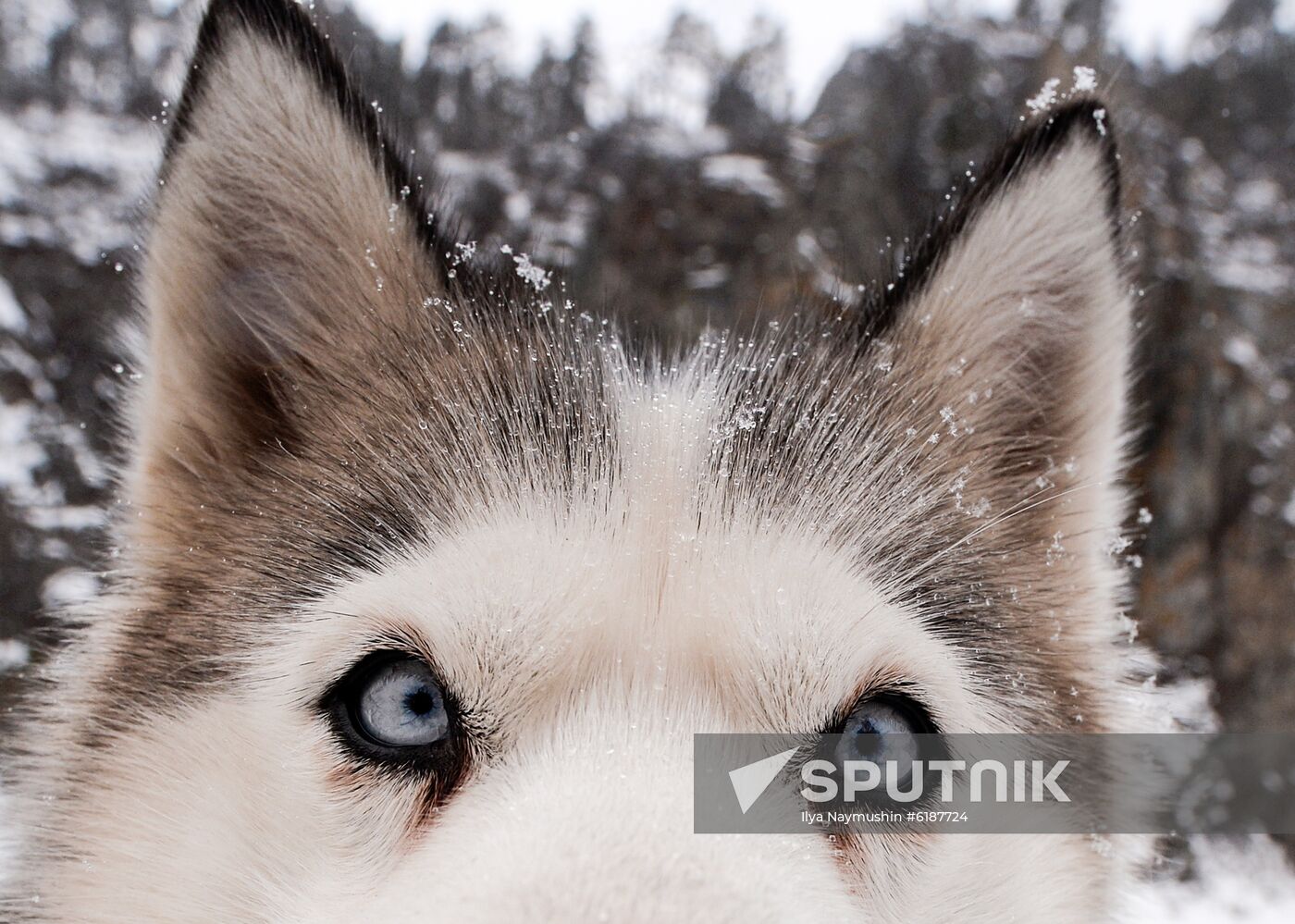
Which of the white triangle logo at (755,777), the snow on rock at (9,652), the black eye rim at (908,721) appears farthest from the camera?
the snow on rock at (9,652)

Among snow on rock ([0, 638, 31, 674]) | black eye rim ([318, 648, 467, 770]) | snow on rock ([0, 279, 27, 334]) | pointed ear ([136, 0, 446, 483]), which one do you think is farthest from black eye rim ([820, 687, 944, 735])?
snow on rock ([0, 279, 27, 334])

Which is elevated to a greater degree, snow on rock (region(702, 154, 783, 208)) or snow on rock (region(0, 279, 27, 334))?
snow on rock (region(702, 154, 783, 208))

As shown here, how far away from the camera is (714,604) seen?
1.29m

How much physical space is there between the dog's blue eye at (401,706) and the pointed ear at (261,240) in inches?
24.3

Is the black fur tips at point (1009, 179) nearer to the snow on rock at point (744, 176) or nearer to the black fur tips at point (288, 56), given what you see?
the black fur tips at point (288, 56)

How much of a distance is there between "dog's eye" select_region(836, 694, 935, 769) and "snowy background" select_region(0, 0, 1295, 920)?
1.72 meters

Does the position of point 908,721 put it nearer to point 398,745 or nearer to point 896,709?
point 896,709

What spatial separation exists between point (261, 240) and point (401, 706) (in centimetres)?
100

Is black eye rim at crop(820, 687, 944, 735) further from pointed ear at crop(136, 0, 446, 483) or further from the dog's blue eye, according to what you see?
pointed ear at crop(136, 0, 446, 483)

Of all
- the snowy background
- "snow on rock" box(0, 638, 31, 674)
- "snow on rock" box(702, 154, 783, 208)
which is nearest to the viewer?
"snow on rock" box(0, 638, 31, 674)

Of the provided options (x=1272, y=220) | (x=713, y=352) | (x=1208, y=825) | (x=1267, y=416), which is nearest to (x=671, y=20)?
(x=1272, y=220)

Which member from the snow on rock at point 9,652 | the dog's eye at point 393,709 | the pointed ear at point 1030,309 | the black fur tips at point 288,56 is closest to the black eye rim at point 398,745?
the dog's eye at point 393,709

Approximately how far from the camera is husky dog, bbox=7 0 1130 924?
4.02ft

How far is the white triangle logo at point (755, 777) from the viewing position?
3.91 feet
